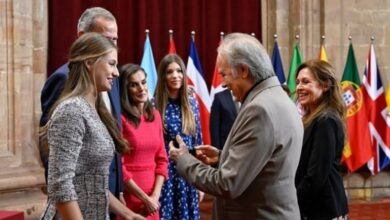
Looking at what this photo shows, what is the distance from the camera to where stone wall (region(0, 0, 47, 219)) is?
561 cm

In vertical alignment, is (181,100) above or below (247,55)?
below

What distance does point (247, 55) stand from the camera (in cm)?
220

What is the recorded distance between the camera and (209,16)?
7.40 meters

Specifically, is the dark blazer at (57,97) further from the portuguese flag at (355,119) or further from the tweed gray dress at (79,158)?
the portuguese flag at (355,119)

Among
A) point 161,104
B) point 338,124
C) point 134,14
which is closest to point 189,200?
point 161,104

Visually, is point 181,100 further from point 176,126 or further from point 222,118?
point 222,118

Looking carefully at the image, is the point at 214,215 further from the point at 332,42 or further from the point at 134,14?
the point at 332,42

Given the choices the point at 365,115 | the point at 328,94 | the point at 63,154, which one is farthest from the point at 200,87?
the point at 63,154

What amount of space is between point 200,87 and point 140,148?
334 centimetres

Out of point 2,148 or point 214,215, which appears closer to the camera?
point 214,215

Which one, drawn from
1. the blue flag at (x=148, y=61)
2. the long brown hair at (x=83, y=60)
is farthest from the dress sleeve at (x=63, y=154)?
the blue flag at (x=148, y=61)

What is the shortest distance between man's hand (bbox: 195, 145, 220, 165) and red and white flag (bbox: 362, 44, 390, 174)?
5232mm

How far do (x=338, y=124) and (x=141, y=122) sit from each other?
46.0 inches

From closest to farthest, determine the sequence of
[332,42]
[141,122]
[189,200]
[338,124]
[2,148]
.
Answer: [338,124] → [141,122] → [189,200] → [2,148] → [332,42]
